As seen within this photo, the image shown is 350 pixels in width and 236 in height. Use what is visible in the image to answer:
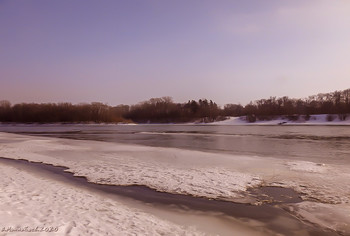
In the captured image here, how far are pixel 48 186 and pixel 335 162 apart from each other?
46.5 feet

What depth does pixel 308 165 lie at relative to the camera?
14203 mm

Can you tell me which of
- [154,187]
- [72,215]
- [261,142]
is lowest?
[261,142]

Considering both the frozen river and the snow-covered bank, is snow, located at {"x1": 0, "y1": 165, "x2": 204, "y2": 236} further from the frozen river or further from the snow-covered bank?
the snow-covered bank

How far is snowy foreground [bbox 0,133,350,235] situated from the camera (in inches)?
246

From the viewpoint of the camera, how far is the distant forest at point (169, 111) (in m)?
101

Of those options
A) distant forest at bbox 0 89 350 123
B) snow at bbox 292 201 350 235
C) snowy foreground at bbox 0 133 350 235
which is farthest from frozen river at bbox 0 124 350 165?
distant forest at bbox 0 89 350 123

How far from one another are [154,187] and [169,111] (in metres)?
107

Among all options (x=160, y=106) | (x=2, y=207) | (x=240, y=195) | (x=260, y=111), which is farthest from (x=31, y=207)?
(x=160, y=106)

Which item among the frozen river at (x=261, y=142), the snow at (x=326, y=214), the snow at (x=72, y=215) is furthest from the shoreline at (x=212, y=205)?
the frozen river at (x=261, y=142)

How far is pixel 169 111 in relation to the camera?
4614 inches

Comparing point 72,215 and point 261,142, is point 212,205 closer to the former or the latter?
point 72,215

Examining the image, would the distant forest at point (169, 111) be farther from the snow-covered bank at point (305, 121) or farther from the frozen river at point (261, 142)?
the frozen river at point (261, 142)

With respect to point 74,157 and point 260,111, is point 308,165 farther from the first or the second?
point 260,111

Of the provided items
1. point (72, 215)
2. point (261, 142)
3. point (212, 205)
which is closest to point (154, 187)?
point (212, 205)
